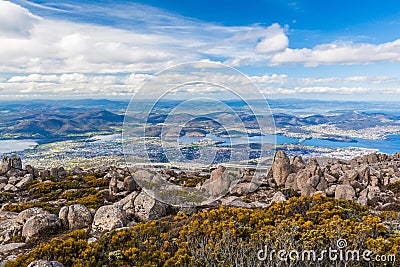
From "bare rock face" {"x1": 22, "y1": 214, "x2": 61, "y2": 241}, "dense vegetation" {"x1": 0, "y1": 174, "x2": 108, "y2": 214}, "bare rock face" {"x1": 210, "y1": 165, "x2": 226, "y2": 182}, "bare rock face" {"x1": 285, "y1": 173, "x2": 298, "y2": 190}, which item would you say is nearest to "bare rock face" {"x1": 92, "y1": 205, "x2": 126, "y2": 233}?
"bare rock face" {"x1": 22, "y1": 214, "x2": 61, "y2": 241}

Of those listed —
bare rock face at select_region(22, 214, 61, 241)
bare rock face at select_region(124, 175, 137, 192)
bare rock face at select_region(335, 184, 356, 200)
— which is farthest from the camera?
bare rock face at select_region(124, 175, 137, 192)

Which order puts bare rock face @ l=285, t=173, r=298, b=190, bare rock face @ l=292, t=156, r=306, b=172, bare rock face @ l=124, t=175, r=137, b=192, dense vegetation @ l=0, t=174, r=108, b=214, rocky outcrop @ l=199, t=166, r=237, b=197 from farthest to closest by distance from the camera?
bare rock face @ l=292, t=156, r=306, b=172, bare rock face @ l=285, t=173, r=298, b=190, bare rock face @ l=124, t=175, r=137, b=192, rocky outcrop @ l=199, t=166, r=237, b=197, dense vegetation @ l=0, t=174, r=108, b=214

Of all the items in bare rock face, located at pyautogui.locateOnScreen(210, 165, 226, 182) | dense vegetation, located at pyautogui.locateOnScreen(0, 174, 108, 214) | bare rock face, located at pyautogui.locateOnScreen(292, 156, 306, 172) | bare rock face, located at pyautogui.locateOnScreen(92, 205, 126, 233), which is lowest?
dense vegetation, located at pyautogui.locateOnScreen(0, 174, 108, 214)

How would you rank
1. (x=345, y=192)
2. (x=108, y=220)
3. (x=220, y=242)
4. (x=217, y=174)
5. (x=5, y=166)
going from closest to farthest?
(x=220, y=242) → (x=108, y=220) → (x=345, y=192) → (x=217, y=174) → (x=5, y=166)

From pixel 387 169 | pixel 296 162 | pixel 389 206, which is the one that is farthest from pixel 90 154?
pixel 389 206

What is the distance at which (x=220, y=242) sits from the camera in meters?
8.68

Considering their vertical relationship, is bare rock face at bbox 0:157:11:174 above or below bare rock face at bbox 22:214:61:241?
below

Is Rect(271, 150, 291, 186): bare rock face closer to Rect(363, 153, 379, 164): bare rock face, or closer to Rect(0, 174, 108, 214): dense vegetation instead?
Rect(0, 174, 108, 214): dense vegetation

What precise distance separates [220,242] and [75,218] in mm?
7042

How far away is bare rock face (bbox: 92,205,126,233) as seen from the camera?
1154 cm

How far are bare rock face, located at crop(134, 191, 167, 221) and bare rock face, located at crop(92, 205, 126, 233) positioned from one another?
5.25 ft

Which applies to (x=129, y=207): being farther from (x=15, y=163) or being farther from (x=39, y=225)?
(x=15, y=163)

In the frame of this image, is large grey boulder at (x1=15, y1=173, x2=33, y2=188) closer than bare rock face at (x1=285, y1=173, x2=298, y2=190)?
No

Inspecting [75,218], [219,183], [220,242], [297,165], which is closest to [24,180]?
[75,218]
